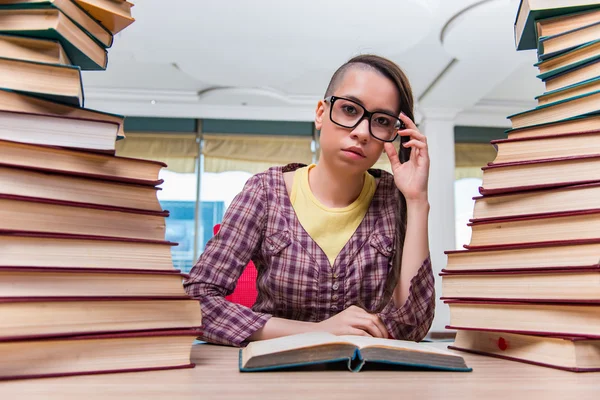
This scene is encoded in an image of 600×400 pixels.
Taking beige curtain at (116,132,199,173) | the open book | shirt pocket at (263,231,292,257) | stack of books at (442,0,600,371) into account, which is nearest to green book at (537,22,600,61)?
stack of books at (442,0,600,371)

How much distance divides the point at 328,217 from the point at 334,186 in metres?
0.08

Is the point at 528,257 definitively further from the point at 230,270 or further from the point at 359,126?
the point at 230,270

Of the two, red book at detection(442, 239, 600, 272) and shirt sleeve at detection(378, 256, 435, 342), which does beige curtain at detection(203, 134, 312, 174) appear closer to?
shirt sleeve at detection(378, 256, 435, 342)

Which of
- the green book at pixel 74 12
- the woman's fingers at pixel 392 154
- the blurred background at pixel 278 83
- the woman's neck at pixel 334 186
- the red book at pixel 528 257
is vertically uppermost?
the blurred background at pixel 278 83

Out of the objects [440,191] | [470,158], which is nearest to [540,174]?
[440,191]

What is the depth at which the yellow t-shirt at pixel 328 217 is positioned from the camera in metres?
1.27

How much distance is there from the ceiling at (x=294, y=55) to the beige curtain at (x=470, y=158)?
1.17ft

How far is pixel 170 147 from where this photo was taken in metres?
6.98

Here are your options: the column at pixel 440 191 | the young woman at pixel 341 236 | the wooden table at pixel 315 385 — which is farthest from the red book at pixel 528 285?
the column at pixel 440 191

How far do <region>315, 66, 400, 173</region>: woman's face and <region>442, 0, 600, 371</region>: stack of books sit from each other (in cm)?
29

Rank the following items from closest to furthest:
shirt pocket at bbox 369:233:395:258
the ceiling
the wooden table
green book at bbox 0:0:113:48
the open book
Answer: the wooden table
the open book
green book at bbox 0:0:113:48
shirt pocket at bbox 369:233:395:258
the ceiling

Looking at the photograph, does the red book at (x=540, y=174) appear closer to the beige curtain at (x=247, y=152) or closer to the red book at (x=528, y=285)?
the red book at (x=528, y=285)

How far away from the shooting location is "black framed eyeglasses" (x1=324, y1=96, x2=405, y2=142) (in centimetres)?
112

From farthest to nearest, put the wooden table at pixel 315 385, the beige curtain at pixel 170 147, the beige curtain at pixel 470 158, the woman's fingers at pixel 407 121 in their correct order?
the beige curtain at pixel 470 158 → the beige curtain at pixel 170 147 → the woman's fingers at pixel 407 121 → the wooden table at pixel 315 385
